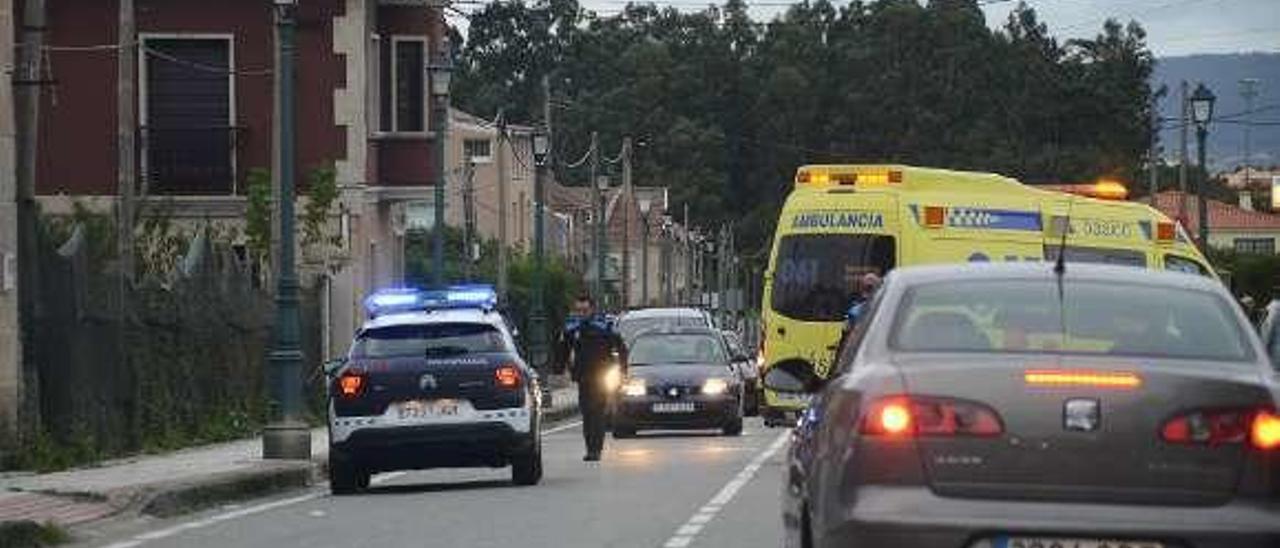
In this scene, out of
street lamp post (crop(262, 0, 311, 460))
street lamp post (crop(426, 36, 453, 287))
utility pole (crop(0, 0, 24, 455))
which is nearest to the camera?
utility pole (crop(0, 0, 24, 455))

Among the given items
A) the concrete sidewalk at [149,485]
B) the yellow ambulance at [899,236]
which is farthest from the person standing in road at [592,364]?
the concrete sidewalk at [149,485]

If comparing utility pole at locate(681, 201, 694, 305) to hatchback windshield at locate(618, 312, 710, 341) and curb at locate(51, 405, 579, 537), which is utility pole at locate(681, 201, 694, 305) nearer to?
hatchback windshield at locate(618, 312, 710, 341)

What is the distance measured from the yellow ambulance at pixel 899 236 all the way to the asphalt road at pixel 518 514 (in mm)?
1848

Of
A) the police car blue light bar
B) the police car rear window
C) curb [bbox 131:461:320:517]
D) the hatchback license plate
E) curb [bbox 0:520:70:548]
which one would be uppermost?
the hatchback license plate

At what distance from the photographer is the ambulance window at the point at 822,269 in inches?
1070

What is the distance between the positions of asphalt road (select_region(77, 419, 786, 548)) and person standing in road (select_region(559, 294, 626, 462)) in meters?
0.75

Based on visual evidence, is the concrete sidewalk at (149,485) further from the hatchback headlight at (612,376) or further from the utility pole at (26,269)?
the hatchback headlight at (612,376)

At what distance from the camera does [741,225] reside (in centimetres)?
12800

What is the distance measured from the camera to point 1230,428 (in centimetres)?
954

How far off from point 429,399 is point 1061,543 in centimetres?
1286

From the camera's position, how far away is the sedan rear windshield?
1009cm

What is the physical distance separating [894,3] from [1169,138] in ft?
117

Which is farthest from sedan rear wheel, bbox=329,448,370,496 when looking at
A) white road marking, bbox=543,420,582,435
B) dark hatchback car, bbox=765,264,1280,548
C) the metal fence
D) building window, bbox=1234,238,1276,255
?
building window, bbox=1234,238,1276,255

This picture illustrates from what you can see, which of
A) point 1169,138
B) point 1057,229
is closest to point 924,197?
point 1057,229
